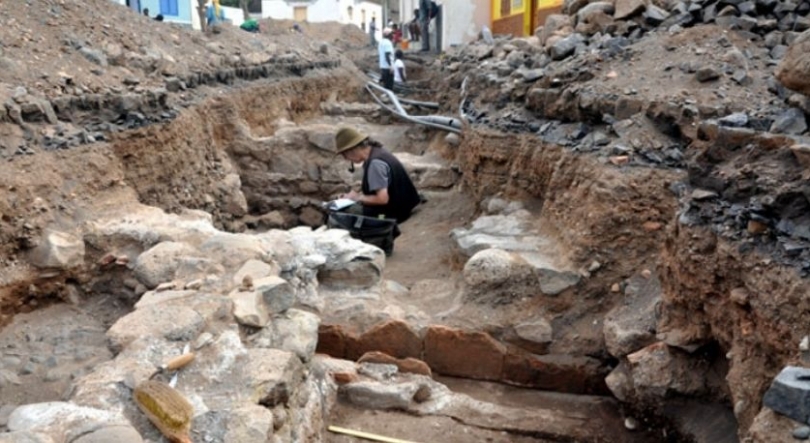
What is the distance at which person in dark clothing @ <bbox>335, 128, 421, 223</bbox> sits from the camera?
633 centimetres

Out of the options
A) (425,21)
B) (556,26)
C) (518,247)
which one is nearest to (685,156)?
(518,247)

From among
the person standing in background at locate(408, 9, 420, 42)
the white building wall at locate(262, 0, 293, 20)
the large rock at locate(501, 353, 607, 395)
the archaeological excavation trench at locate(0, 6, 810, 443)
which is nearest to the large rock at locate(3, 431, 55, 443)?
the archaeological excavation trench at locate(0, 6, 810, 443)

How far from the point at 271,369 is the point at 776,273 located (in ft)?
7.50

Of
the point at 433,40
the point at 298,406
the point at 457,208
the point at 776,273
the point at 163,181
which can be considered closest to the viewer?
the point at 776,273

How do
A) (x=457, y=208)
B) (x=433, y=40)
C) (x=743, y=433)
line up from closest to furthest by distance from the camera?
(x=743, y=433), (x=457, y=208), (x=433, y=40)

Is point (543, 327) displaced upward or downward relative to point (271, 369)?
downward

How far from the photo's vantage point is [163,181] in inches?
274

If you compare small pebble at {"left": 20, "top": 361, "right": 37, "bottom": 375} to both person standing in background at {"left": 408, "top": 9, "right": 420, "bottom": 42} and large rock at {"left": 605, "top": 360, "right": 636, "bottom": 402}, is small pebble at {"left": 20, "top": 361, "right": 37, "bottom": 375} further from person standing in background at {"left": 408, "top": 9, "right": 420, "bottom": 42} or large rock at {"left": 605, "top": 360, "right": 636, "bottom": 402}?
person standing in background at {"left": 408, "top": 9, "right": 420, "bottom": 42}

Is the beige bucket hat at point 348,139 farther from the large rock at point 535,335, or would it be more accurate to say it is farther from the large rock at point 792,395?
the large rock at point 792,395

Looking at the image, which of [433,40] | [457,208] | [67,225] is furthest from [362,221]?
[433,40]

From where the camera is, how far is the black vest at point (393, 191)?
6.52m

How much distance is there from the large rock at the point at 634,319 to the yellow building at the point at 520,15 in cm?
888

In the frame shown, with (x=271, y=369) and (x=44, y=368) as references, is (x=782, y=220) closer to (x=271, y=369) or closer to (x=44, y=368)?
(x=271, y=369)

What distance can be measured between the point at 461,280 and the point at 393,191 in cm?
135
